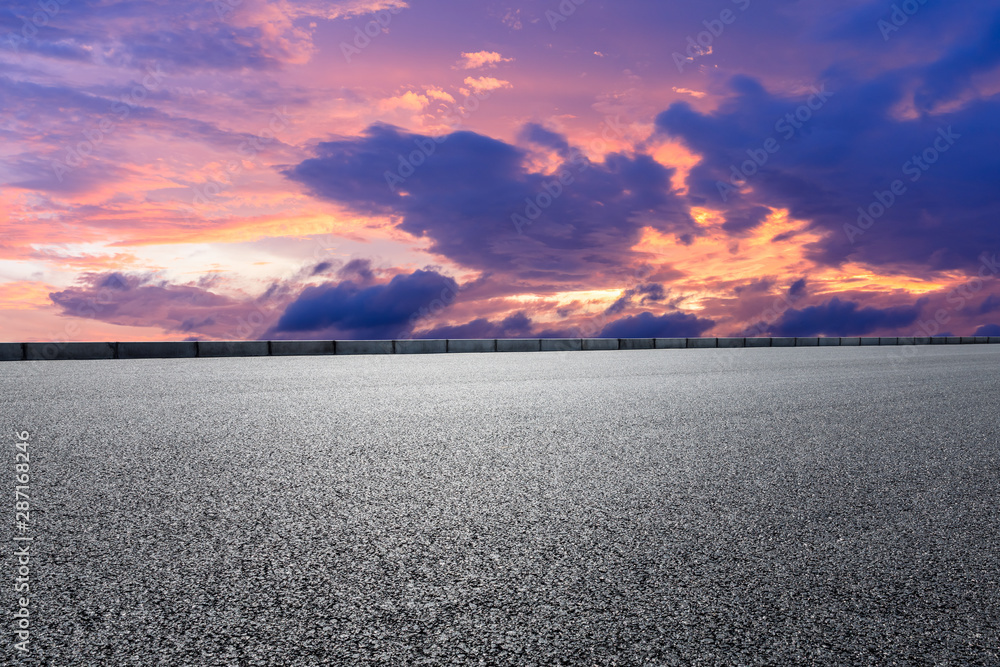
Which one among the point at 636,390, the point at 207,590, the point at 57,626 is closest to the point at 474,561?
the point at 207,590

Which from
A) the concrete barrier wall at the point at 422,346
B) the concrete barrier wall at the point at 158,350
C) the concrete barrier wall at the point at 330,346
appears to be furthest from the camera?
the concrete barrier wall at the point at 422,346

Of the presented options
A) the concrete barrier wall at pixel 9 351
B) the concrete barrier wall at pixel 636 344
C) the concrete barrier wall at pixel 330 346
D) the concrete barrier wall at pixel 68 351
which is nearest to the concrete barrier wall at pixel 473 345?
the concrete barrier wall at pixel 330 346

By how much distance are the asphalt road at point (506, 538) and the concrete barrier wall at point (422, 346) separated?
14828mm

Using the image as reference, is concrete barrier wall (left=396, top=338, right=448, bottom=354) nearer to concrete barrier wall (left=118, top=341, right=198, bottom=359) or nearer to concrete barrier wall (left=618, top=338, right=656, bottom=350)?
concrete barrier wall (left=118, top=341, right=198, bottom=359)

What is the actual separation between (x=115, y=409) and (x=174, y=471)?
403 cm

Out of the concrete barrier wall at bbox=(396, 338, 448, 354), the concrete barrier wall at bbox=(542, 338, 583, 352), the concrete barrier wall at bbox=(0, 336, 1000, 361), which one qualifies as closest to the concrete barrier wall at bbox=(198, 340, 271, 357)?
the concrete barrier wall at bbox=(0, 336, 1000, 361)

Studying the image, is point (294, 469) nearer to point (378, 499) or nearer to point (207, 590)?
point (378, 499)

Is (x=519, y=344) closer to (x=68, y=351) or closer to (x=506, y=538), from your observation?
(x=68, y=351)

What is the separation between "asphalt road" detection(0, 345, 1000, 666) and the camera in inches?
97.7

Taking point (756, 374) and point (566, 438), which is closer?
point (566, 438)

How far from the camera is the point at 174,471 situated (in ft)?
16.7

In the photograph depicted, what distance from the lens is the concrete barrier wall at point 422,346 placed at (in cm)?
2298

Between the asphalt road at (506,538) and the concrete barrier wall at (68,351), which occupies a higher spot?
the concrete barrier wall at (68,351)

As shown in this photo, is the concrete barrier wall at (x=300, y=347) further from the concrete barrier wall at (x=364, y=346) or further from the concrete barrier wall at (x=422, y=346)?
the concrete barrier wall at (x=422, y=346)
